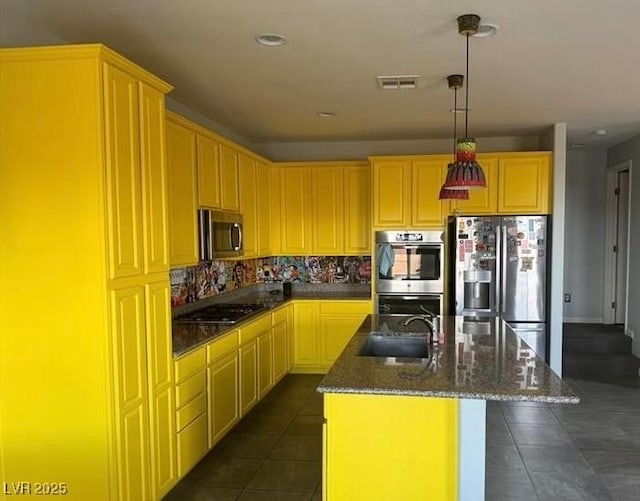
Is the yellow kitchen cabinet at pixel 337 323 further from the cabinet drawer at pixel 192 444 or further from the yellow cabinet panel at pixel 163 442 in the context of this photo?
the yellow cabinet panel at pixel 163 442

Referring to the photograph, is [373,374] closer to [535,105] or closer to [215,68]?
[215,68]

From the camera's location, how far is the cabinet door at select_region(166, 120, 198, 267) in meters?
3.43

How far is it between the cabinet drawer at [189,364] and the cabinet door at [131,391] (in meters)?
0.38

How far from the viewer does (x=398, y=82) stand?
3.78 meters

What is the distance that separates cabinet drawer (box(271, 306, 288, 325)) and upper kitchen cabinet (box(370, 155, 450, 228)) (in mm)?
1274

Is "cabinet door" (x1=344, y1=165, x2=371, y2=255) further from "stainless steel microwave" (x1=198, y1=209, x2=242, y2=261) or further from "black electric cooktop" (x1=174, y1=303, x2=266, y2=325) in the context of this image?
"stainless steel microwave" (x1=198, y1=209, x2=242, y2=261)

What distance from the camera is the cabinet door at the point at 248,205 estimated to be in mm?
4863

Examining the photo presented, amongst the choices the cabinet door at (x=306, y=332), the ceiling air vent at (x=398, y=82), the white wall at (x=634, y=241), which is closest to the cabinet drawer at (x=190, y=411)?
the cabinet door at (x=306, y=332)

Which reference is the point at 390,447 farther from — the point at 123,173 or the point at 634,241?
the point at 634,241

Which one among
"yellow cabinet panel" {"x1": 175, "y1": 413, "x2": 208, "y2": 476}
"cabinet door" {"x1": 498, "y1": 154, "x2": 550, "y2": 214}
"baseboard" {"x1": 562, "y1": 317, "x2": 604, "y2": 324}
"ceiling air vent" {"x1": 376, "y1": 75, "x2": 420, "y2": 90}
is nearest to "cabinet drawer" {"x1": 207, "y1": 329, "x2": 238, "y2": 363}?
"yellow cabinet panel" {"x1": 175, "y1": 413, "x2": 208, "y2": 476}

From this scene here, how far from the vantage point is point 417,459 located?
2352 millimetres

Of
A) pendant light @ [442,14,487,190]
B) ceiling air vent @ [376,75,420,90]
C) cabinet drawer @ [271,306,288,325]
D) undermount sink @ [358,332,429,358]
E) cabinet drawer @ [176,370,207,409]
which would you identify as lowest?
cabinet drawer @ [176,370,207,409]

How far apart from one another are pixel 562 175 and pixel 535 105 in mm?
1019

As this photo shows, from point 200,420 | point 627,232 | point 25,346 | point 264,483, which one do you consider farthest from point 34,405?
point 627,232
